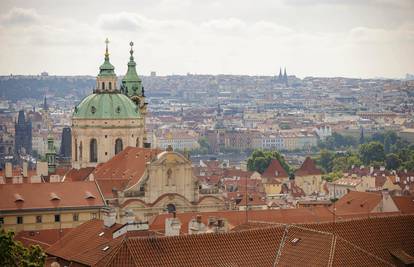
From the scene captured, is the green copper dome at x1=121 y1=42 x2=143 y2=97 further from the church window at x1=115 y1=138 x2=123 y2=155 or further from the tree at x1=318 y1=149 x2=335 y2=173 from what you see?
the tree at x1=318 y1=149 x2=335 y2=173

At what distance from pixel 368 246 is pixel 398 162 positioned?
354 ft

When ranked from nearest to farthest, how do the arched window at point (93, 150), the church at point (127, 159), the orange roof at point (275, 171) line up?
the church at point (127, 159) → the arched window at point (93, 150) → the orange roof at point (275, 171)

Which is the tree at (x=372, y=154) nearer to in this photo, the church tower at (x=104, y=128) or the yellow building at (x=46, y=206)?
the church tower at (x=104, y=128)

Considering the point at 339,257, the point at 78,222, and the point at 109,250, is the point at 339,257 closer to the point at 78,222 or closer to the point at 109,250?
the point at 109,250

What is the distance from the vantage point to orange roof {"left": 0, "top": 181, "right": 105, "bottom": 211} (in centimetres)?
7419

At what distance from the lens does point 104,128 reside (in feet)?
323

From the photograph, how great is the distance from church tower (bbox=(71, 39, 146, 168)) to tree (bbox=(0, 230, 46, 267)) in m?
60.0

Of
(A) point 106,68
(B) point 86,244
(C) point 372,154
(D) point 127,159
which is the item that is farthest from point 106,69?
(C) point 372,154

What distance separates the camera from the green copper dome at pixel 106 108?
98375mm

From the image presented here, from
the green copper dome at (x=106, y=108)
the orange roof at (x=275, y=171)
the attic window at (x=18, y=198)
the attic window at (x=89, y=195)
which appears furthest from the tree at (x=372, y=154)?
the attic window at (x=18, y=198)

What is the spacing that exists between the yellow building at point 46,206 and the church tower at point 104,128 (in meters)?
21.2

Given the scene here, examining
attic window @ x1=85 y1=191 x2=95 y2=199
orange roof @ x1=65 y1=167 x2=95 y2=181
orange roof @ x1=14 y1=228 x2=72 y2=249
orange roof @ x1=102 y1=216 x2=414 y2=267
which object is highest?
orange roof @ x1=102 y1=216 x2=414 y2=267

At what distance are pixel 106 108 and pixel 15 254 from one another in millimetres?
60728

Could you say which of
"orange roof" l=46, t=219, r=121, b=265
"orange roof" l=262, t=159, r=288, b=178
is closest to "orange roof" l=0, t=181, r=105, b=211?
"orange roof" l=46, t=219, r=121, b=265
